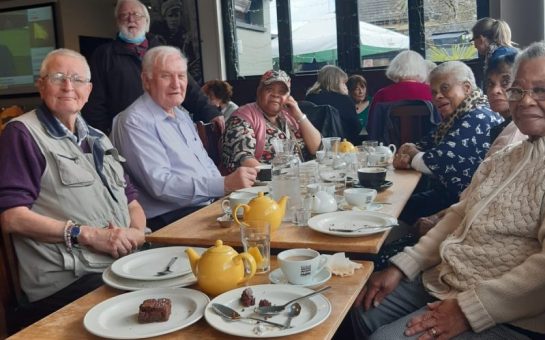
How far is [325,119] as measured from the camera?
412cm

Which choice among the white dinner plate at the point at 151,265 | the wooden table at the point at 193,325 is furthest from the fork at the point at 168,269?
the wooden table at the point at 193,325

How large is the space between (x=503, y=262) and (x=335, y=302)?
58 cm

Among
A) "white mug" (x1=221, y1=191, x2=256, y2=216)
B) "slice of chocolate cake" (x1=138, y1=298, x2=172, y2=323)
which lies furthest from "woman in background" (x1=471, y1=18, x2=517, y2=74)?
"slice of chocolate cake" (x1=138, y1=298, x2=172, y2=323)

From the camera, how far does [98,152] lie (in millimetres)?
2082

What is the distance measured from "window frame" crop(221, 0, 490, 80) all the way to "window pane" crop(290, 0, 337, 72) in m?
0.06

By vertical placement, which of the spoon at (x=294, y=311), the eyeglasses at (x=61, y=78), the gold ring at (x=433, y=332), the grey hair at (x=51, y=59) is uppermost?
the grey hair at (x=51, y=59)

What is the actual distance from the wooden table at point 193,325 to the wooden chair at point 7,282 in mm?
589

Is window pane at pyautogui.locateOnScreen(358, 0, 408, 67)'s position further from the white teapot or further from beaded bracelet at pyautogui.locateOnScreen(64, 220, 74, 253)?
beaded bracelet at pyautogui.locateOnScreen(64, 220, 74, 253)

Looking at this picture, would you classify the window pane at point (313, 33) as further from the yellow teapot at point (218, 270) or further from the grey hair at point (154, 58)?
the yellow teapot at point (218, 270)

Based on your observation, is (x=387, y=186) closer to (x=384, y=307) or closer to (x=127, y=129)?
(x=384, y=307)

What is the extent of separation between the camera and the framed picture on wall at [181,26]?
6.88 m

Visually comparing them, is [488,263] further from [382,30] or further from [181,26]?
[181,26]

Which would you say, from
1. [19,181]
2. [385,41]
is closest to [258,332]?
[19,181]

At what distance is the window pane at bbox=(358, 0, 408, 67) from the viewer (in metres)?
6.04
